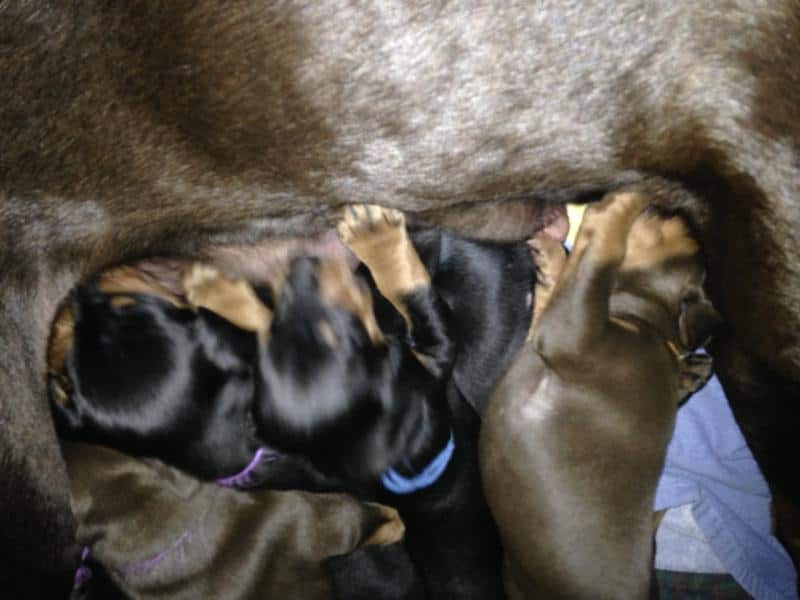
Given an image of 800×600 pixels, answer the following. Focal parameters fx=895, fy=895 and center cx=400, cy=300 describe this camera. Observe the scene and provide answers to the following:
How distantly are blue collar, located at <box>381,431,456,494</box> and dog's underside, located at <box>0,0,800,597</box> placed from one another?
0.65 metres

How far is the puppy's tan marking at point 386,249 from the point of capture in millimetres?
2186

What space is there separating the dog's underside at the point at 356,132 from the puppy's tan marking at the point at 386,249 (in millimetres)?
69

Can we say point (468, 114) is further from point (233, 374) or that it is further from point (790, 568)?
point (790, 568)

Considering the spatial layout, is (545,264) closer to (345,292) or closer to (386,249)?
(386,249)

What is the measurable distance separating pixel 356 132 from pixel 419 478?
90cm

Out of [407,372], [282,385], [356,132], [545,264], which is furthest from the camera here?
[545,264]

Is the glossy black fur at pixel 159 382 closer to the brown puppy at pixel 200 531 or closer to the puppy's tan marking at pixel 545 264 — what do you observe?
the brown puppy at pixel 200 531

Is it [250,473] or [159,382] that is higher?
[159,382]

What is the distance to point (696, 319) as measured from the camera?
2436 mm

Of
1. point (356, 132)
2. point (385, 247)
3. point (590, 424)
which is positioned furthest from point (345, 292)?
point (590, 424)

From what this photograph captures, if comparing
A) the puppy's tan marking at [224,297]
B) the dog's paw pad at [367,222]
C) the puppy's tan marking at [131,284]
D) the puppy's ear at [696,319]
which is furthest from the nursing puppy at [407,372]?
the puppy's ear at [696,319]

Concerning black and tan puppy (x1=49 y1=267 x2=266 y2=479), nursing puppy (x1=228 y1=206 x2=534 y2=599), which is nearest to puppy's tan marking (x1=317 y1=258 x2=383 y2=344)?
nursing puppy (x1=228 y1=206 x2=534 y2=599)

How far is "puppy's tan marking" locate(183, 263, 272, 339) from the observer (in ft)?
7.57

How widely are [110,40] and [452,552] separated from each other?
5.34 feet
